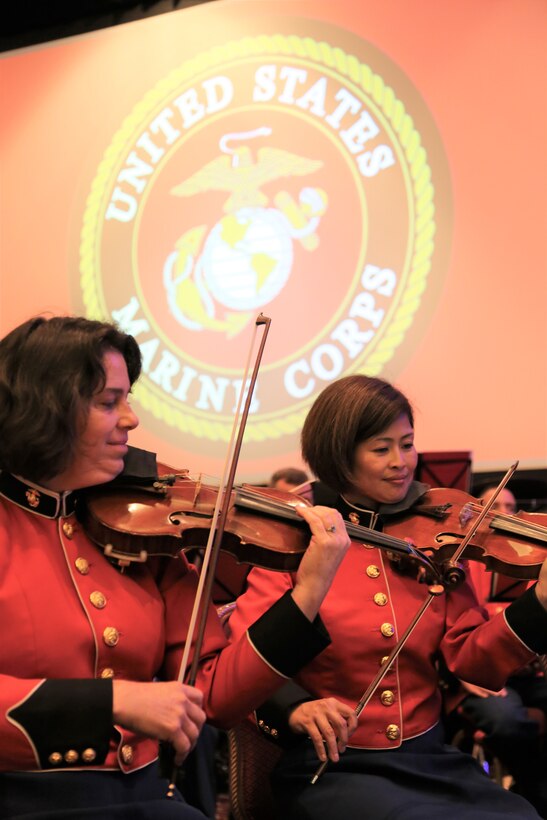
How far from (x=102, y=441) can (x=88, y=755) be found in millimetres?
504

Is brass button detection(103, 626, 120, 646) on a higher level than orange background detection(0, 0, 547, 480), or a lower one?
lower

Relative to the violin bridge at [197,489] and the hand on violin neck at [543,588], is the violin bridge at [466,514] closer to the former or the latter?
the hand on violin neck at [543,588]

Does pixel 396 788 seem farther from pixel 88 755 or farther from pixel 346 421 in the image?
pixel 346 421

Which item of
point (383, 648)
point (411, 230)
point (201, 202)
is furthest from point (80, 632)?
point (201, 202)

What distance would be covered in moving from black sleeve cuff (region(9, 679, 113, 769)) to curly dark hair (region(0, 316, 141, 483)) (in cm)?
38

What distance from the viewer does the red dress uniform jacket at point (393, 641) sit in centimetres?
171

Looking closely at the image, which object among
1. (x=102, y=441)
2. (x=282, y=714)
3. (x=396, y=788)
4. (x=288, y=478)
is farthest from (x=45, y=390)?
(x=288, y=478)

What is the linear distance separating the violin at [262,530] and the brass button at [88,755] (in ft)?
1.03

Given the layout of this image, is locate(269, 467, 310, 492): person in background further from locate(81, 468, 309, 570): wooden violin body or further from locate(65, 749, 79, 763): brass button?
locate(65, 749, 79, 763): brass button

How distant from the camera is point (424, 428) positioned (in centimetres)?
359

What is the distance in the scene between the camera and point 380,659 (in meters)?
1.77

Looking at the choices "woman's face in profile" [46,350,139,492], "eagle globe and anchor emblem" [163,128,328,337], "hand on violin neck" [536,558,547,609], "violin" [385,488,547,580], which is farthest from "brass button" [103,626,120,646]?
"eagle globe and anchor emblem" [163,128,328,337]

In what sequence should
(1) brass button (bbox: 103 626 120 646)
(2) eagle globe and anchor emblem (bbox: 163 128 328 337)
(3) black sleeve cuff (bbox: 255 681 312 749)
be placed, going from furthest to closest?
A: 1. (2) eagle globe and anchor emblem (bbox: 163 128 328 337)
2. (3) black sleeve cuff (bbox: 255 681 312 749)
3. (1) brass button (bbox: 103 626 120 646)

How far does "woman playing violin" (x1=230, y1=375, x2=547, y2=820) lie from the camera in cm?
160
